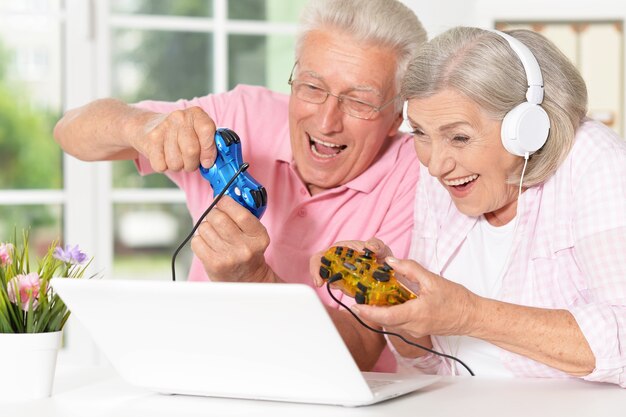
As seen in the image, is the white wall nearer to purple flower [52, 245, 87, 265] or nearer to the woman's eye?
the woman's eye

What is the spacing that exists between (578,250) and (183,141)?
682mm

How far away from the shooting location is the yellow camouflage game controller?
1310 mm

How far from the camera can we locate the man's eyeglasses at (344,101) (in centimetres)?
186

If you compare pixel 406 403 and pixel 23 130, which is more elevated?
pixel 406 403

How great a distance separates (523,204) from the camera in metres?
1.63

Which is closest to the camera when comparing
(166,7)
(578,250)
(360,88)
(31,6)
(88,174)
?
(578,250)

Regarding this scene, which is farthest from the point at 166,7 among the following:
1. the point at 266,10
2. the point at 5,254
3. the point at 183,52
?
the point at 5,254

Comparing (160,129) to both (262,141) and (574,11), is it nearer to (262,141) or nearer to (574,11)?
(262,141)

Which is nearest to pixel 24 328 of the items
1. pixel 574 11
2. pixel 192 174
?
pixel 192 174

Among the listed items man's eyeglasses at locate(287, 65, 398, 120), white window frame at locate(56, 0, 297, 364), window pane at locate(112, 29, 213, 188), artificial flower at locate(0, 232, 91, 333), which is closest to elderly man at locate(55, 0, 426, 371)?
man's eyeglasses at locate(287, 65, 398, 120)

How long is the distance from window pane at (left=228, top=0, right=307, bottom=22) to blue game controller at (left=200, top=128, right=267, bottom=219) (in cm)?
210

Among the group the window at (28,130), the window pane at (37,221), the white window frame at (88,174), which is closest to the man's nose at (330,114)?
the white window frame at (88,174)

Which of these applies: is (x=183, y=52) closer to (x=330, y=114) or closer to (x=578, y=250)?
(x=330, y=114)

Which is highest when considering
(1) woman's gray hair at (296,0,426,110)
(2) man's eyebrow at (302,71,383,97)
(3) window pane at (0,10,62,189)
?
(1) woman's gray hair at (296,0,426,110)
